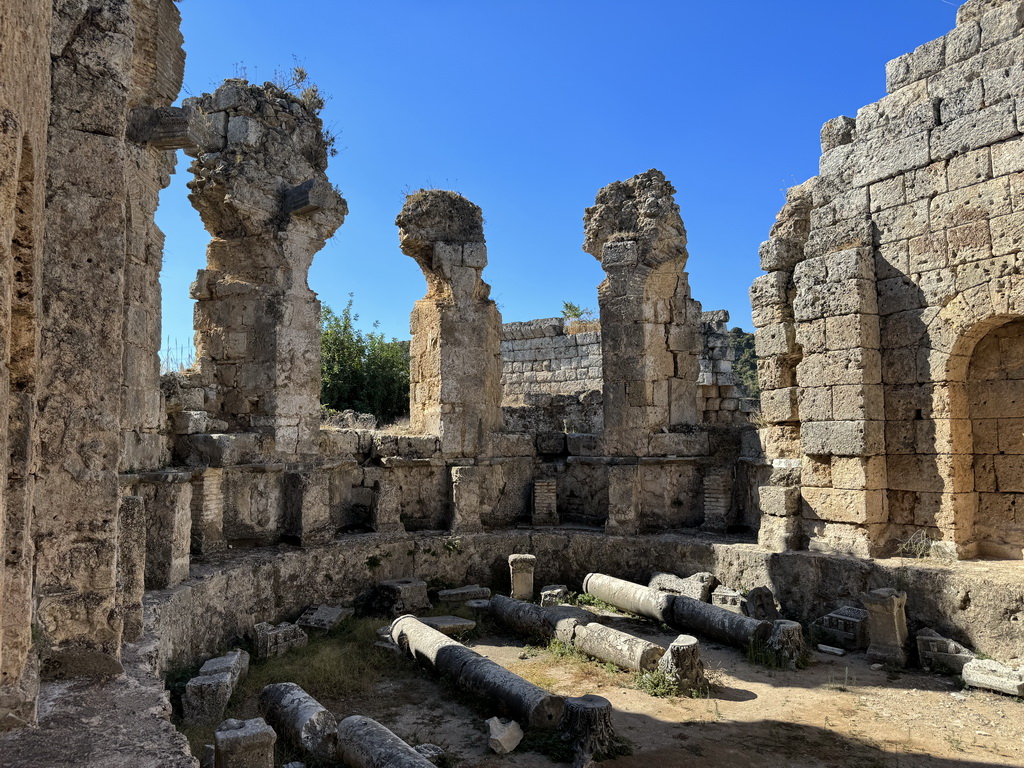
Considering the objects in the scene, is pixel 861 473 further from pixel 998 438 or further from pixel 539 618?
pixel 539 618

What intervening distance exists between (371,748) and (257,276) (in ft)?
21.2

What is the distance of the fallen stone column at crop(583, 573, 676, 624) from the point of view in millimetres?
8797

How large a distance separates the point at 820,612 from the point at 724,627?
1.39m

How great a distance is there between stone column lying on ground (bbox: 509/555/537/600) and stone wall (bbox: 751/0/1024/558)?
3.18 meters

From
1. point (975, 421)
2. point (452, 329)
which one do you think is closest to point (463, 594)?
point (452, 329)

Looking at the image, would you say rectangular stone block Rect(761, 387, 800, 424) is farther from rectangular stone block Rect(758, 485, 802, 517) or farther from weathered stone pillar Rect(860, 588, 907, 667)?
weathered stone pillar Rect(860, 588, 907, 667)

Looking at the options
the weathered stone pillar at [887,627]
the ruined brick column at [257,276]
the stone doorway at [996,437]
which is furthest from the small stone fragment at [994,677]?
the ruined brick column at [257,276]

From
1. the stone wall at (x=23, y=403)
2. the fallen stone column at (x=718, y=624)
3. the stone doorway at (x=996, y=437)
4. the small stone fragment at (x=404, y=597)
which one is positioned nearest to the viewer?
the stone wall at (x=23, y=403)

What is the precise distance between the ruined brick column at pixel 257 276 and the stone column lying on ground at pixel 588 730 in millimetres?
5269

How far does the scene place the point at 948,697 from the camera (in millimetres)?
6574

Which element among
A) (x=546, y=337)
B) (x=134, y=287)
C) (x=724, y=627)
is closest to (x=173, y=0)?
Answer: (x=134, y=287)

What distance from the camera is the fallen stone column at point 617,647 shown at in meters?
7.18

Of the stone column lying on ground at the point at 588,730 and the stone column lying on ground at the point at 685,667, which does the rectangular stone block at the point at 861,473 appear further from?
A: the stone column lying on ground at the point at 588,730

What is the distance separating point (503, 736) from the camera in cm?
570
